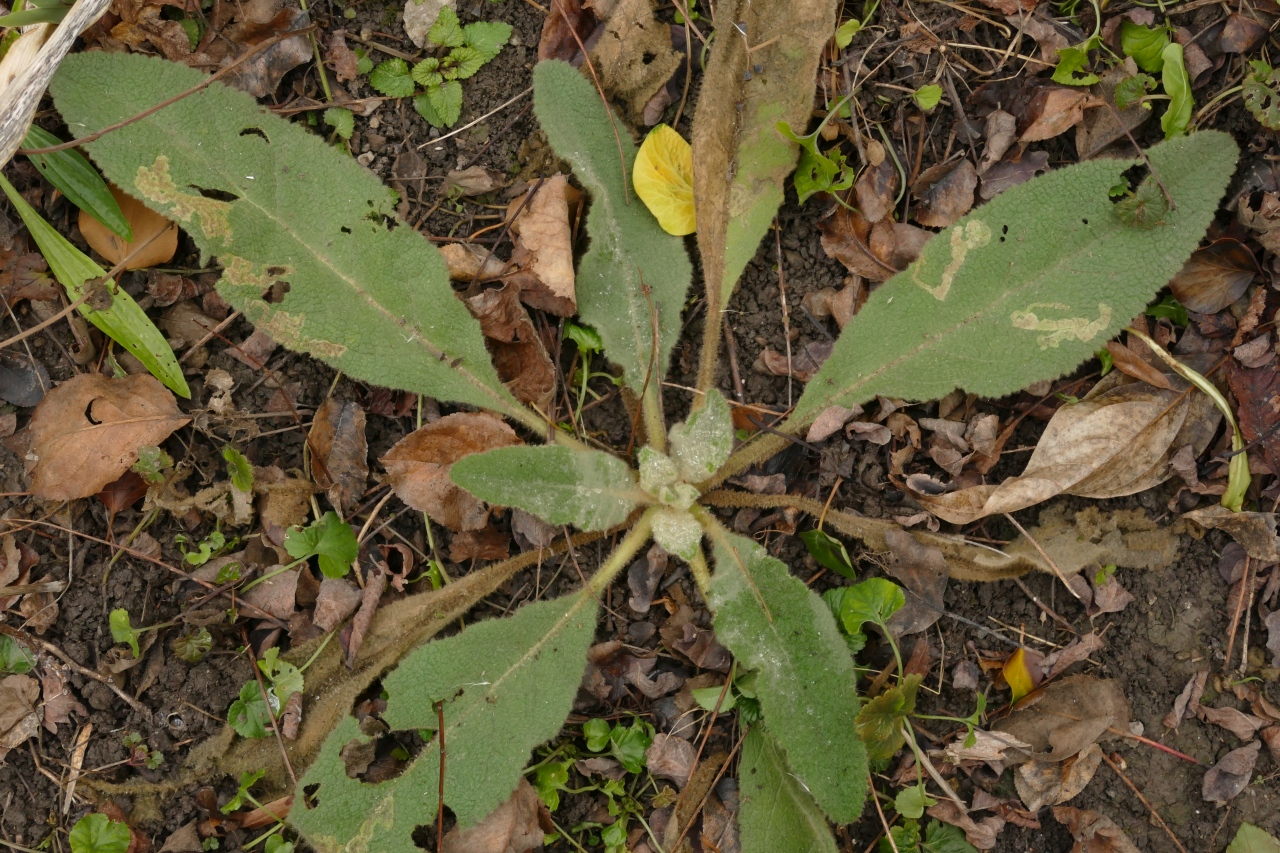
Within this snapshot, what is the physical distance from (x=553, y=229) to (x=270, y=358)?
858mm

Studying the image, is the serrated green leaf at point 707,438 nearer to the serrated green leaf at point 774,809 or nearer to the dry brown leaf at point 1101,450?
the dry brown leaf at point 1101,450

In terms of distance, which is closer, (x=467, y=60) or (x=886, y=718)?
(x=886, y=718)

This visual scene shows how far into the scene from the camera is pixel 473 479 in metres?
2.01

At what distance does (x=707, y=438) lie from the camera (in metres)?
2.17

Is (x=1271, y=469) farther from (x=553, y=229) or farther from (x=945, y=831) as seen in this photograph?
(x=553, y=229)

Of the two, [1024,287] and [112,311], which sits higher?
[112,311]

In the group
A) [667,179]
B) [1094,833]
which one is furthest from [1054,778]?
[667,179]

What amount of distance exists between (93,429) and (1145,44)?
2996 mm

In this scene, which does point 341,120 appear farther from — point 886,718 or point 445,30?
point 886,718

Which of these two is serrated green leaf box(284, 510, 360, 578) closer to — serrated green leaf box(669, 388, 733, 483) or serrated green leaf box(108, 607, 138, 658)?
serrated green leaf box(108, 607, 138, 658)

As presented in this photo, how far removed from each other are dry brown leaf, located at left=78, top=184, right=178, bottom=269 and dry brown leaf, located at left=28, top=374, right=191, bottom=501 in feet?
1.08

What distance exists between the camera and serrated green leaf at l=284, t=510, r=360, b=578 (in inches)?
Result: 90.7

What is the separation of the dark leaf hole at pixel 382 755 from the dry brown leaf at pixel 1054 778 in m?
1.58

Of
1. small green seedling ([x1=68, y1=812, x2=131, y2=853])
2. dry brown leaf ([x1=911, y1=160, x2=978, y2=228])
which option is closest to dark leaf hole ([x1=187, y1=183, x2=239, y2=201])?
small green seedling ([x1=68, y1=812, x2=131, y2=853])
